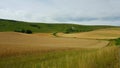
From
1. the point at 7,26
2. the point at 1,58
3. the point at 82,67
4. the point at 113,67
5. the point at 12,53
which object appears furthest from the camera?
the point at 7,26

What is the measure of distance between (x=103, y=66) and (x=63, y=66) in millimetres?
1650

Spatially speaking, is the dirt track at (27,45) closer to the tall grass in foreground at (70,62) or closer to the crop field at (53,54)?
the crop field at (53,54)

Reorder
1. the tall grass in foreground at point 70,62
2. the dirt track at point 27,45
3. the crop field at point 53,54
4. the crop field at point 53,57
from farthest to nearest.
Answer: the dirt track at point 27,45, the crop field at point 53,54, the crop field at point 53,57, the tall grass in foreground at point 70,62

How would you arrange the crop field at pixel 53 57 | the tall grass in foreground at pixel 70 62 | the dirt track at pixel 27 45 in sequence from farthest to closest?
the dirt track at pixel 27 45 < the crop field at pixel 53 57 < the tall grass in foreground at pixel 70 62

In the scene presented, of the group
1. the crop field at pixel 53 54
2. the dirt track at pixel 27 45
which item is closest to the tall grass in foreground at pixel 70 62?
the crop field at pixel 53 54

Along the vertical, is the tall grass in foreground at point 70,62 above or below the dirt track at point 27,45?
above

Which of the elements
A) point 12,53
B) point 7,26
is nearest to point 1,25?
point 7,26

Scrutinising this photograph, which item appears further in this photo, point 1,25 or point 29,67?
point 1,25

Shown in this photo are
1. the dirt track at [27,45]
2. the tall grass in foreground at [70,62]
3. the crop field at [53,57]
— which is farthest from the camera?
the dirt track at [27,45]

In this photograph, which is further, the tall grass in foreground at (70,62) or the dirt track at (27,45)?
the dirt track at (27,45)

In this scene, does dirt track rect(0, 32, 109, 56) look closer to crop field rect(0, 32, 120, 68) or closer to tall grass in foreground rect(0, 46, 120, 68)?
crop field rect(0, 32, 120, 68)

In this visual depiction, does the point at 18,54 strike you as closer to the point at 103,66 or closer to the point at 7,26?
the point at 103,66

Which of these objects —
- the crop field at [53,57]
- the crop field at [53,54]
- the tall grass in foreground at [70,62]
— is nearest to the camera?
the tall grass in foreground at [70,62]

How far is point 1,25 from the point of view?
482ft
